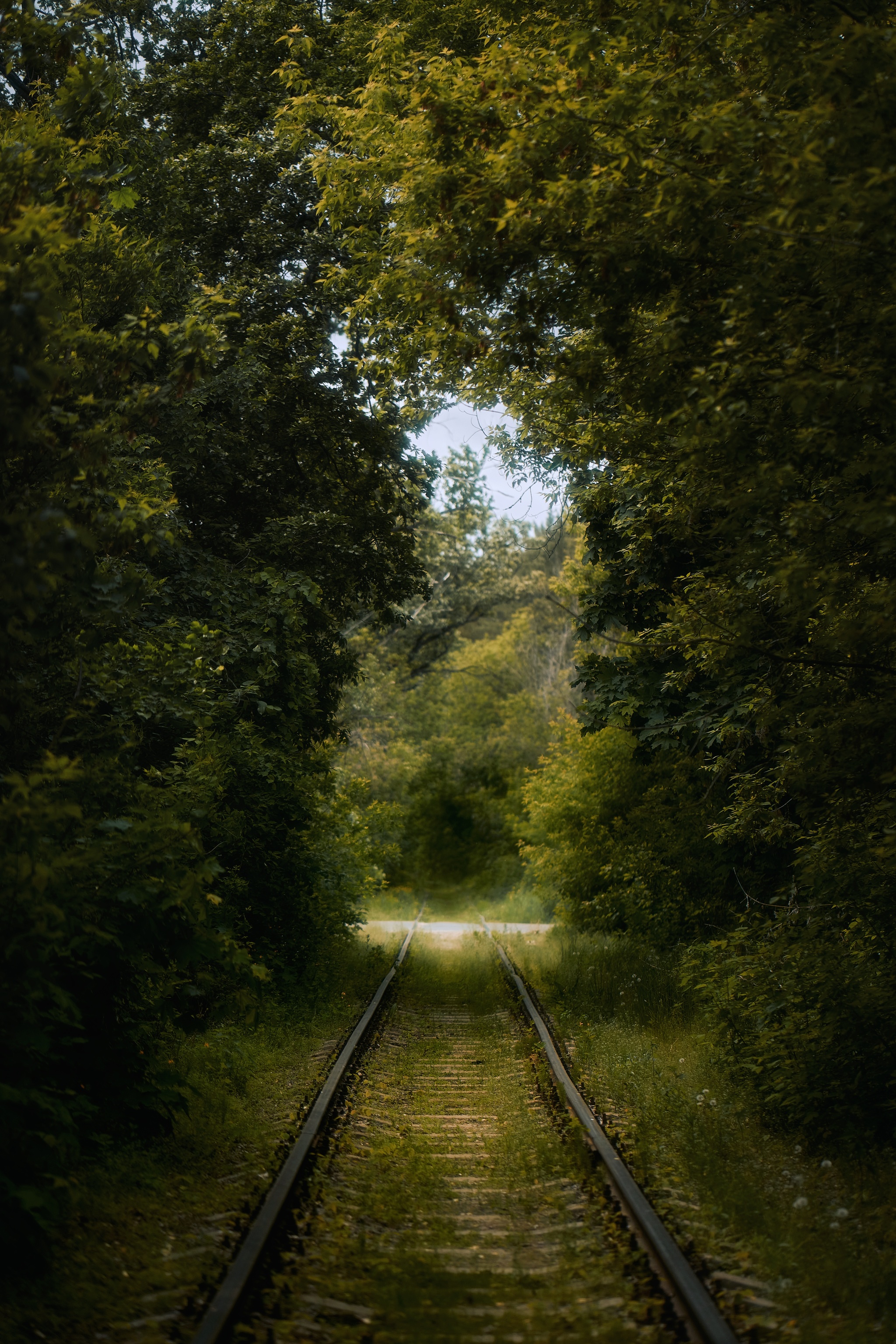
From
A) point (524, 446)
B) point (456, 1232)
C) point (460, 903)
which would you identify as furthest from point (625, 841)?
point (460, 903)

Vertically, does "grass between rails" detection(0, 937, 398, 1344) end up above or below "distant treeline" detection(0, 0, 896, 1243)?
below

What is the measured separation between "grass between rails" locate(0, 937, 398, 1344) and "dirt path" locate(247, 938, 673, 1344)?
400 millimetres

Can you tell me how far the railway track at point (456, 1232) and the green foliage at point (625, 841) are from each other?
4127 millimetres

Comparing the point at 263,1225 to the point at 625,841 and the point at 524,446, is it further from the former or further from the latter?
the point at 625,841

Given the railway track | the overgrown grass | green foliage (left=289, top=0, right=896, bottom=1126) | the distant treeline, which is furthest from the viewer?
the overgrown grass

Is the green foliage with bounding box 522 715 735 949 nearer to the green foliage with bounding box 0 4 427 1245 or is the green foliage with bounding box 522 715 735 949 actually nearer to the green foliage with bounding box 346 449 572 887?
the green foliage with bounding box 0 4 427 1245

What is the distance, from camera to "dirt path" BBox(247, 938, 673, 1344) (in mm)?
4176

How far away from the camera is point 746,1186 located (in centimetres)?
580

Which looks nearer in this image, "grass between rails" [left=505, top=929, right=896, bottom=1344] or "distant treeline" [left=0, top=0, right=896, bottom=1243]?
"grass between rails" [left=505, top=929, right=896, bottom=1344]

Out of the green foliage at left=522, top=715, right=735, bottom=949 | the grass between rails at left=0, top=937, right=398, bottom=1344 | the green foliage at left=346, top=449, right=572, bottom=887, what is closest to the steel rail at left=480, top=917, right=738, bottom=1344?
the grass between rails at left=0, top=937, right=398, bottom=1344

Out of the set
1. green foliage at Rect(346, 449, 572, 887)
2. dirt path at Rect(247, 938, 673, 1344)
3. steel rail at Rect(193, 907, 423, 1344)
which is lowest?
dirt path at Rect(247, 938, 673, 1344)

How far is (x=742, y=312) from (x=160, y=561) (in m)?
8.35

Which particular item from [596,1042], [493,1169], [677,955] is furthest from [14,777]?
[677,955]

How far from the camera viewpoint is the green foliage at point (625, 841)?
13500 millimetres
